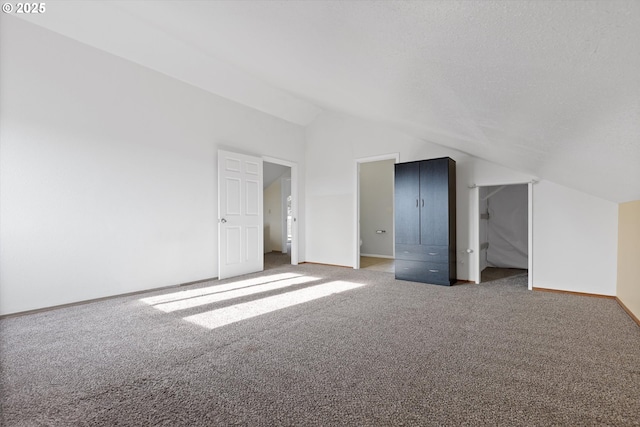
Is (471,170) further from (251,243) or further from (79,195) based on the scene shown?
(79,195)

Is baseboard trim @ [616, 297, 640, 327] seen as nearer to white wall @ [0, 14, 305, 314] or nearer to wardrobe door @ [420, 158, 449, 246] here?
wardrobe door @ [420, 158, 449, 246]

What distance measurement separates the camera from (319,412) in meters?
1.46

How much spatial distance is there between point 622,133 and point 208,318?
3.16 metres

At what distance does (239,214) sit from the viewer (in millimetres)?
4996

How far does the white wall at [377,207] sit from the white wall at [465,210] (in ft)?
5.46

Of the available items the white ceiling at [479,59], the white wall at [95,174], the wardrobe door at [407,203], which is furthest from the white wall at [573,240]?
the white wall at [95,174]

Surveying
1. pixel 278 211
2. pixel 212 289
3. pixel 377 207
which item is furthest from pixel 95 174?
pixel 377 207

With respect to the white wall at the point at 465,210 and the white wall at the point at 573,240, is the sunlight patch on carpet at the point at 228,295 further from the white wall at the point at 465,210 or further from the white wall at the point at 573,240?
the white wall at the point at 573,240

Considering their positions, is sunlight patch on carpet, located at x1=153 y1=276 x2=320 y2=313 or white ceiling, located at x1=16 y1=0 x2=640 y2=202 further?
sunlight patch on carpet, located at x1=153 y1=276 x2=320 y2=313

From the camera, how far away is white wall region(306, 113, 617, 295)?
3672mm

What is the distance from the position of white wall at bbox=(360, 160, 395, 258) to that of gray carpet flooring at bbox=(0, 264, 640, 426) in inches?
167

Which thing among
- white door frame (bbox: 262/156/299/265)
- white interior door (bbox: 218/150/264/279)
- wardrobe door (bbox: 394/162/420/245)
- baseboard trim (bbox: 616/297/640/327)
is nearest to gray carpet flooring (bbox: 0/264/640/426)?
baseboard trim (bbox: 616/297/640/327)

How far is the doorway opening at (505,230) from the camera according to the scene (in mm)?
5418

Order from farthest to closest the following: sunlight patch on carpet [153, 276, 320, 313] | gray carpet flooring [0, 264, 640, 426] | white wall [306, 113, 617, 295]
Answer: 1. white wall [306, 113, 617, 295]
2. sunlight patch on carpet [153, 276, 320, 313]
3. gray carpet flooring [0, 264, 640, 426]
